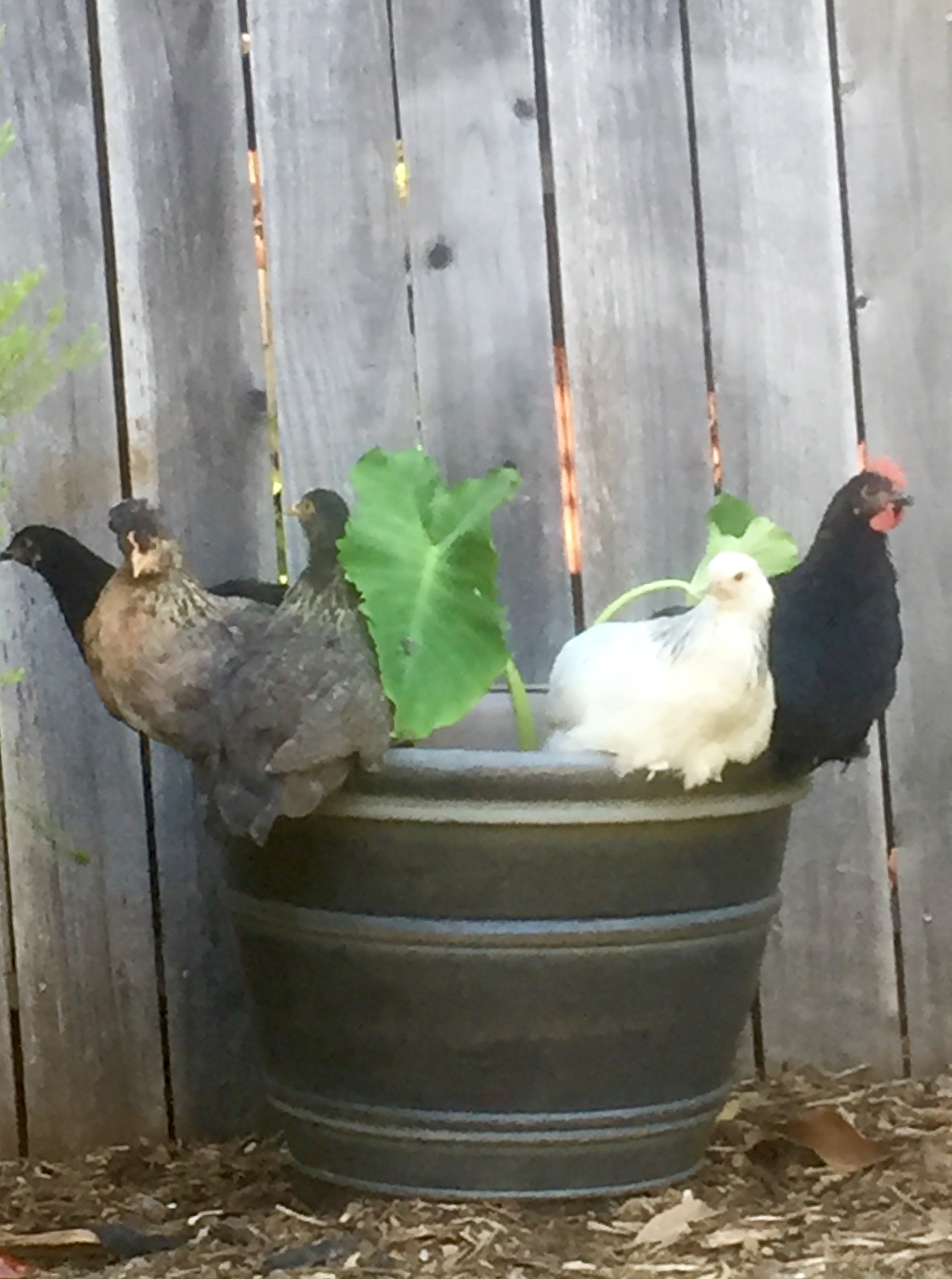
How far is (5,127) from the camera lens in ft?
3.80

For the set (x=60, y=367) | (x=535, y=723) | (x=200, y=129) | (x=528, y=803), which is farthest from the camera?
(x=200, y=129)

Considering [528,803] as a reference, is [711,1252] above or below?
below

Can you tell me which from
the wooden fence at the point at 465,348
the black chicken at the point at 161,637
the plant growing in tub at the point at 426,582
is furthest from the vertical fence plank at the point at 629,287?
the black chicken at the point at 161,637

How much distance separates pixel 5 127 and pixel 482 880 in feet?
2.35

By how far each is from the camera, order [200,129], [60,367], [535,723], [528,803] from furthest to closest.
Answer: [200,129]
[535,723]
[60,367]
[528,803]

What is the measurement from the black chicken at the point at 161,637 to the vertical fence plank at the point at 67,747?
29 cm

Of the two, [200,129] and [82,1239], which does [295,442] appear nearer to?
[200,129]

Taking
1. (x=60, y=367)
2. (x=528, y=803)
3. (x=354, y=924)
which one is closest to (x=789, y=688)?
(x=528, y=803)

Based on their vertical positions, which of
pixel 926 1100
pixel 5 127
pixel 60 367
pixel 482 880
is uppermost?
pixel 5 127

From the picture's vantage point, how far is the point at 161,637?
1114mm

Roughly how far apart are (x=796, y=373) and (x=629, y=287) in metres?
0.20

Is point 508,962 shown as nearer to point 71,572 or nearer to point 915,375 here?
point 71,572

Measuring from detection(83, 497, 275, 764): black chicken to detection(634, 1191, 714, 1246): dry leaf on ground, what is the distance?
0.51 meters

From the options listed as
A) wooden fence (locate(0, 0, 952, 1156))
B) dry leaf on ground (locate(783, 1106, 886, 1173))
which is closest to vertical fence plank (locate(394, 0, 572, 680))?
wooden fence (locate(0, 0, 952, 1156))
